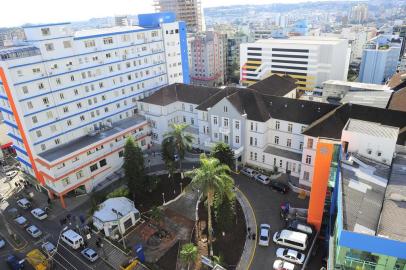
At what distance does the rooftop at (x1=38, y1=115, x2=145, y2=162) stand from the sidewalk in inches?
1194

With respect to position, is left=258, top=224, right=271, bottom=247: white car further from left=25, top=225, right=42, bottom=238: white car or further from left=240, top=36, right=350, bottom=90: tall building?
left=240, top=36, right=350, bottom=90: tall building

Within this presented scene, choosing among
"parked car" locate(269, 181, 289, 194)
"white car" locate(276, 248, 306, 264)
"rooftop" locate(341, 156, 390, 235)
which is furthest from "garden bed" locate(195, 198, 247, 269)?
"rooftop" locate(341, 156, 390, 235)

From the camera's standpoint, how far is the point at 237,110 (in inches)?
2195

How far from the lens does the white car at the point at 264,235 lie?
132 ft

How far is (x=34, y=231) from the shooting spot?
155 ft

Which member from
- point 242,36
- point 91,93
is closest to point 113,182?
point 91,93

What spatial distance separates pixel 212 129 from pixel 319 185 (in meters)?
26.6

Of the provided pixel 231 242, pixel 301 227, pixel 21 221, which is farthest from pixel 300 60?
pixel 21 221

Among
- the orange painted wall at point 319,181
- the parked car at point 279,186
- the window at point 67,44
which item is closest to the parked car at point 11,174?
the window at point 67,44

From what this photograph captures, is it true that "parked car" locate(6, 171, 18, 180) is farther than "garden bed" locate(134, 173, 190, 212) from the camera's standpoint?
Yes

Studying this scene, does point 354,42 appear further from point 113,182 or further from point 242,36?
point 113,182

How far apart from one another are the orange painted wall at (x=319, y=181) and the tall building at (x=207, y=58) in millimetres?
101638

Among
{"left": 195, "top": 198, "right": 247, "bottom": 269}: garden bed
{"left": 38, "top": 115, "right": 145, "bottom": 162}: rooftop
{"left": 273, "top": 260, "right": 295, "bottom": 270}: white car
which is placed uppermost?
{"left": 38, "top": 115, "right": 145, "bottom": 162}: rooftop

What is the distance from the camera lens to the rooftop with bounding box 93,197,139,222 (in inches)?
1762
